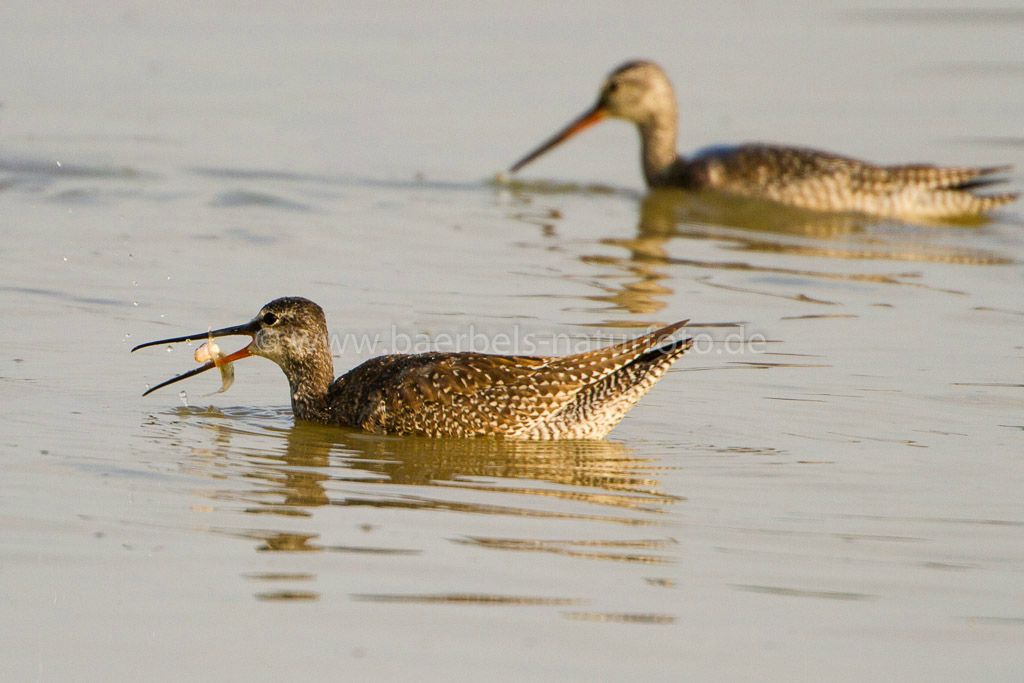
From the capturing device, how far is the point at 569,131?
1723cm

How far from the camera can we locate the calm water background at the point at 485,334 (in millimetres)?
6176

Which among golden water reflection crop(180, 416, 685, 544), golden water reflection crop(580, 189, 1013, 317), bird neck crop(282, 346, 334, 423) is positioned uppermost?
golden water reflection crop(580, 189, 1013, 317)

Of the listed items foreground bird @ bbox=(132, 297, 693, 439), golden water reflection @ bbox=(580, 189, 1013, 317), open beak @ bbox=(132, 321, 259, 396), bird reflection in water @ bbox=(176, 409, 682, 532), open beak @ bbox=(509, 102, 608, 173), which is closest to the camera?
bird reflection in water @ bbox=(176, 409, 682, 532)

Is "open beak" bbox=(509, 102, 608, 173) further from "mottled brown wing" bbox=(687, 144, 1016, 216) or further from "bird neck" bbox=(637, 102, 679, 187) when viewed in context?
"mottled brown wing" bbox=(687, 144, 1016, 216)

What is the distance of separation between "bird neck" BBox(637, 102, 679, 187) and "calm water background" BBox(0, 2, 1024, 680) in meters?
0.46

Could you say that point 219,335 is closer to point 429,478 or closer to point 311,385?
point 311,385

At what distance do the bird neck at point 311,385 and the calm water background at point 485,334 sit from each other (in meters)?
0.21

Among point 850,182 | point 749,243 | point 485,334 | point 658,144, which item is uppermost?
point 658,144

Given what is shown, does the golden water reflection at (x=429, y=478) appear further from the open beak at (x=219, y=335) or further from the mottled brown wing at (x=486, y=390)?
the open beak at (x=219, y=335)

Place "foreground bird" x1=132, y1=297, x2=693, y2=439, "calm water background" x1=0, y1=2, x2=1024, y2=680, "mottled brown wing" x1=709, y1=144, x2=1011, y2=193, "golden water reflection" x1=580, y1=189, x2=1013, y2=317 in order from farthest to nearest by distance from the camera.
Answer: "mottled brown wing" x1=709, y1=144, x2=1011, y2=193
"golden water reflection" x1=580, y1=189, x2=1013, y2=317
"foreground bird" x1=132, y1=297, x2=693, y2=439
"calm water background" x1=0, y1=2, x2=1024, y2=680

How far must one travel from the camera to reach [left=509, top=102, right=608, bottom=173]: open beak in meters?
16.8

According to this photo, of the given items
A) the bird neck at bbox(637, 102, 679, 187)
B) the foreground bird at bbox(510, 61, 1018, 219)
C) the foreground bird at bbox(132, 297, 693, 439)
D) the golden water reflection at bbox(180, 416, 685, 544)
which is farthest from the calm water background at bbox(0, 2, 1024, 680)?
the bird neck at bbox(637, 102, 679, 187)

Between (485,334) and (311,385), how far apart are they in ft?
6.51

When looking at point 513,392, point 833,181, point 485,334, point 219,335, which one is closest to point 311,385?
point 219,335
